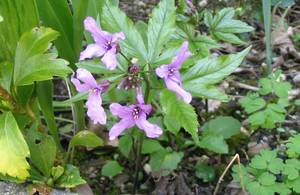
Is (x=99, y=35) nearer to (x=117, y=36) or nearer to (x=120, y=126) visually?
(x=117, y=36)

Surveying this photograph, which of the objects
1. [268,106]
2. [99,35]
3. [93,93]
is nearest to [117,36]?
[99,35]

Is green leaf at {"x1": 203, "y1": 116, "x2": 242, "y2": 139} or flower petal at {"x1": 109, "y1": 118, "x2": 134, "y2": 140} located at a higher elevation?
flower petal at {"x1": 109, "y1": 118, "x2": 134, "y2": 140}

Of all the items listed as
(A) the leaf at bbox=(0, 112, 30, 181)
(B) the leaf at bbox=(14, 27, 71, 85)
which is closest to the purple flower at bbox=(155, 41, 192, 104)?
(B) the leaf at bbox=(14, 27, 71, 85)

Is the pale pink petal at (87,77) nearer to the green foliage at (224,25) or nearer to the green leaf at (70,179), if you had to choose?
the green leaf at (70,179)

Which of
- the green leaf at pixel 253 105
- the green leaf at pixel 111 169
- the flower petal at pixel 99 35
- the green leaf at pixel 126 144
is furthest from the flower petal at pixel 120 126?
the green leaf at pixel 253 105

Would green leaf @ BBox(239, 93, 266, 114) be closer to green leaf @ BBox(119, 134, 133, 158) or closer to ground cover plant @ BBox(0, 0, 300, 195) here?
ground cover plant @ BBox(0, 0, 300, 195)

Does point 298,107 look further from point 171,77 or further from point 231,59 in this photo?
point 171,77
